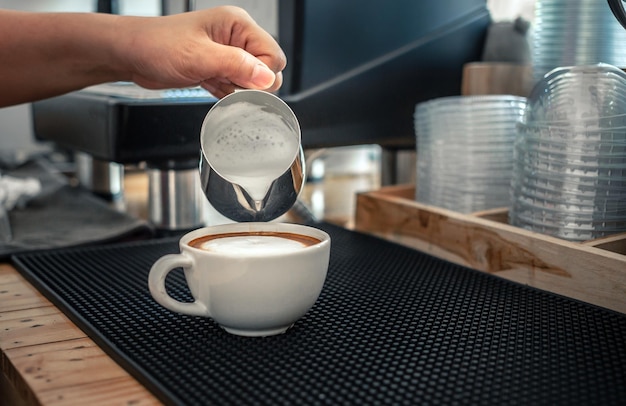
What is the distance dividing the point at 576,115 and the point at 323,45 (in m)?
0.41

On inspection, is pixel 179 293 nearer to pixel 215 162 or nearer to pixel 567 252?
pixel 215 162

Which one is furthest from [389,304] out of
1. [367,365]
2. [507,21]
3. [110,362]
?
[507,21]

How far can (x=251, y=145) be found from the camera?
65 cm

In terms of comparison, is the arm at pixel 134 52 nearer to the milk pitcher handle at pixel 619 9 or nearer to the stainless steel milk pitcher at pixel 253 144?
the stainless steel milk pitcher at pixel 253 144

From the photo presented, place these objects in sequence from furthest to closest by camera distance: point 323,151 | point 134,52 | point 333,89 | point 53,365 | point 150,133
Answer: point 323,151
point 333,89
point 150,133
point 134,52
point 53,365

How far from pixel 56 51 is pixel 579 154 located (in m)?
0.60

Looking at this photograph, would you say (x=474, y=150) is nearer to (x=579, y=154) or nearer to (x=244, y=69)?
(x=579, y=154)

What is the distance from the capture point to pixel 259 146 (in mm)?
653

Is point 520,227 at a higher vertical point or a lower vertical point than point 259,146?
lower

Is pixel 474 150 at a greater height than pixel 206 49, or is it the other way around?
pixel 206 49

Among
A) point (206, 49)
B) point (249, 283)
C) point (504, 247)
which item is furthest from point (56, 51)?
point (504, 247)

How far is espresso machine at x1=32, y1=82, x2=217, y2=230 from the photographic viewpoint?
91cm

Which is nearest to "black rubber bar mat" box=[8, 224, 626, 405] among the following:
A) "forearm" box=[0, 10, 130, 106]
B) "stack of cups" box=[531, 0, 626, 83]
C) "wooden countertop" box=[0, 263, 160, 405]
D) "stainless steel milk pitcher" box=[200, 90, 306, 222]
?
"wooden countertop" box=[0, 263, 160, 405]

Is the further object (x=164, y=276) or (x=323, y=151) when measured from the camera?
(x=323, y=151)
